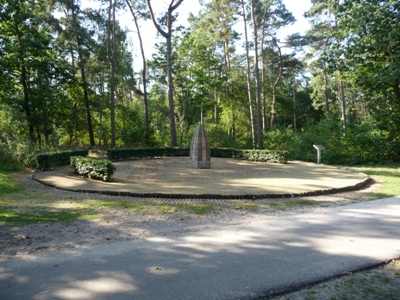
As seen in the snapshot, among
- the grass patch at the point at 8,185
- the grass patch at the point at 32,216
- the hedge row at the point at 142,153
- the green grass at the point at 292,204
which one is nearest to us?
the grass patch at the point at 32,216

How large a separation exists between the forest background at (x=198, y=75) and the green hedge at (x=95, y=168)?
4.53 meters

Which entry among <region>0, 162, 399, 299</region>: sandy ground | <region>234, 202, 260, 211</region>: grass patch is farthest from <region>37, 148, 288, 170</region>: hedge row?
<region>234, 202, 260, 211</region>: grass patch

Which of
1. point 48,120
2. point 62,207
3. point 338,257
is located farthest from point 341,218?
point 48,120

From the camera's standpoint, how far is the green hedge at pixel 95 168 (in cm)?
1256

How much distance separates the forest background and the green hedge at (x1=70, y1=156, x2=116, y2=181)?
14.8 feet

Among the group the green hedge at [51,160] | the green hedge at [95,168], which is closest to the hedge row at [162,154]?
the green hedge at [51,160]

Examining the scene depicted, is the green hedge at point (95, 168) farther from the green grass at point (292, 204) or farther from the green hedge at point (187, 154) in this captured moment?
the green hedge at point (187, 154)

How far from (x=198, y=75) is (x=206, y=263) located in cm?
2789

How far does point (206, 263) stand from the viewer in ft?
13.6

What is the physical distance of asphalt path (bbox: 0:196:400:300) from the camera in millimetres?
3391

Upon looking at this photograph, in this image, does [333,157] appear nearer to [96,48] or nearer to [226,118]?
[226,118]

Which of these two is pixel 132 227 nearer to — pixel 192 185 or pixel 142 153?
pixel 192 185

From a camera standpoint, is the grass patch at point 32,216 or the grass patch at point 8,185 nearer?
the grass patch at point 32,216

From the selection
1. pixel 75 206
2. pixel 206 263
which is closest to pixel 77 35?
pixel 75 206
